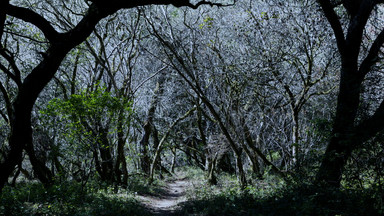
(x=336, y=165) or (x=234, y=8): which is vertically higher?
(x=234, y=8)

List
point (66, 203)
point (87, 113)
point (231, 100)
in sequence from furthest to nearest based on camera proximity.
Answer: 1. point (231, 100)
2. point (87, 113)
3. point (66, 203)

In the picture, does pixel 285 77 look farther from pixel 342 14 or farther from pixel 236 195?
pixel 236 195

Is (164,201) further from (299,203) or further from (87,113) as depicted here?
(299,203)

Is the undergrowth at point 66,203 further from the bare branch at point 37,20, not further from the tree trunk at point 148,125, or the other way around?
the tree trunk at point 148,125

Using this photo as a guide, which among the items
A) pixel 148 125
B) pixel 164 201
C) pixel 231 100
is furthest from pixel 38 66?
pixel 148 125

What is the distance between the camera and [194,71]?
9828 millimetres

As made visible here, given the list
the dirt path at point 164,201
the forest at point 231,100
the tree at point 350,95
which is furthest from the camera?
the dirt path at point 164,201

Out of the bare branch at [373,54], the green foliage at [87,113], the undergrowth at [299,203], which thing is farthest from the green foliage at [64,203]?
the bare branch at [373,54]

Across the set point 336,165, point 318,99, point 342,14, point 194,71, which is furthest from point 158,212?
point 342,14

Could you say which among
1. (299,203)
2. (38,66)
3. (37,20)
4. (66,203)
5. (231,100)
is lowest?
(299,203)

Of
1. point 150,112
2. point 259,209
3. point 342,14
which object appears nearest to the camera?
point 259,209

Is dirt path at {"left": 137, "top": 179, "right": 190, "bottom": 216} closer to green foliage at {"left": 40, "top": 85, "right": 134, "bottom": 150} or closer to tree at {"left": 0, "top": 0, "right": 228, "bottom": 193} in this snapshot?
green foliage at {"left": 40, "top": 85, "right": 134, "bottom": 150}

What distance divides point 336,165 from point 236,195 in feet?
10.7

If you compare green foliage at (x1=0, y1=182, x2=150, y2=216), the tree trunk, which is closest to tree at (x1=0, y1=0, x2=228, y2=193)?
green foliage at (x1=0, y1=182, x2=150, y2=216)
